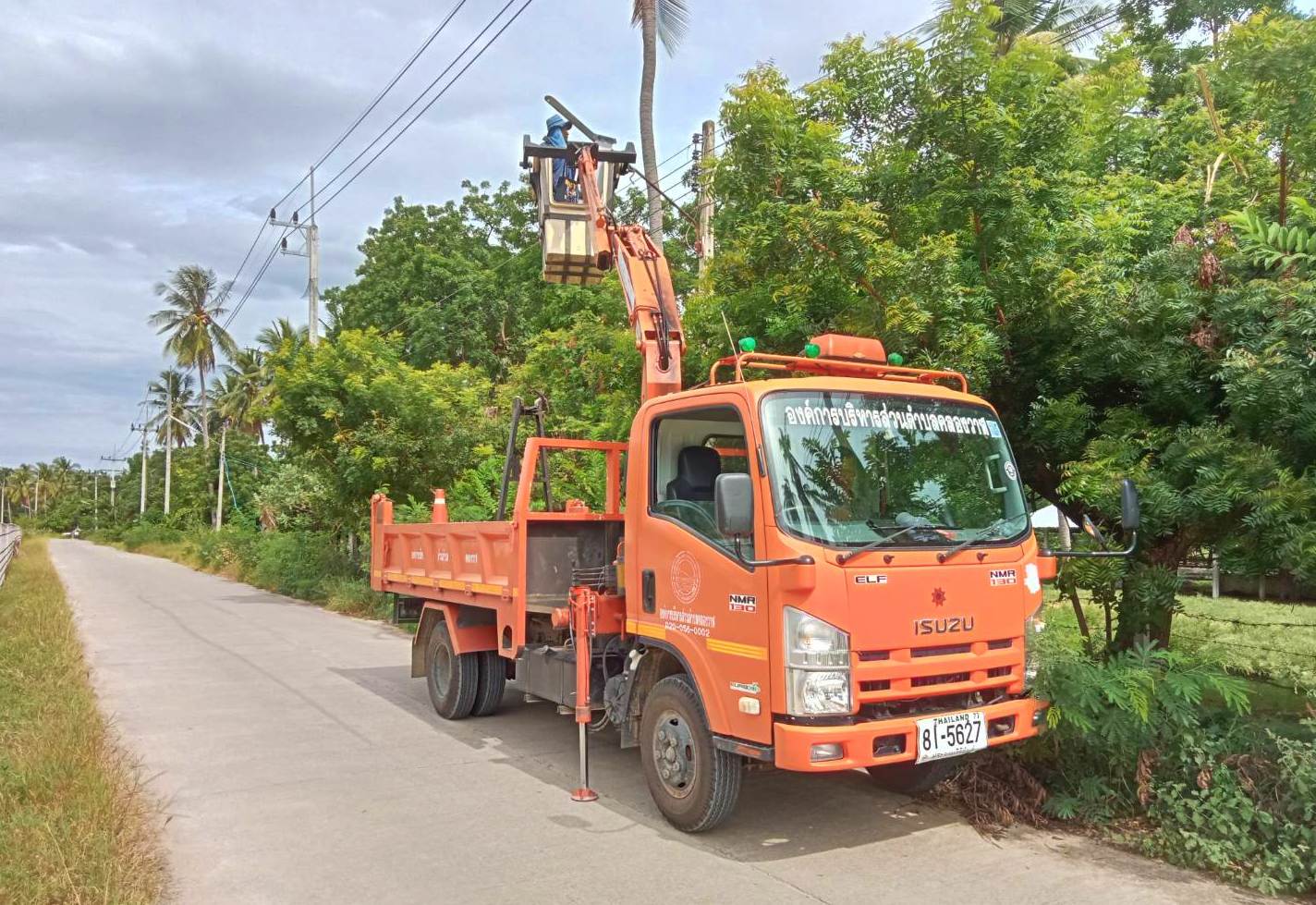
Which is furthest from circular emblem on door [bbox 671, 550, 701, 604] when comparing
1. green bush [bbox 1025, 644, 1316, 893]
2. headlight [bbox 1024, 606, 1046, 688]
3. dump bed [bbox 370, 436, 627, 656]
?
green bush [bbox 1025, 644, 1316, 893]

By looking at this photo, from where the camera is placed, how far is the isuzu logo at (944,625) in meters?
4.68

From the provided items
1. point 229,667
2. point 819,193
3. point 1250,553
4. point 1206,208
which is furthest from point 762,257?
point 229,667

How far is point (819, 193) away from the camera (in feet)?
25.8

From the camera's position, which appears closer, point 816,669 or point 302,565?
point 816,669

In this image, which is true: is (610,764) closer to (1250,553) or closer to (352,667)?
(1250,553)

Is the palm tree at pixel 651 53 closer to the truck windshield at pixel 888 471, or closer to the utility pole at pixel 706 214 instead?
the utility pole at pixel 706 214

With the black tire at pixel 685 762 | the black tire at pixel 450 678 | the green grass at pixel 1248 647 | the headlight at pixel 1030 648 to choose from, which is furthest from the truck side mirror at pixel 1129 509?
the black tire at pixel 450 678

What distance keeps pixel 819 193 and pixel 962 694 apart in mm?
4509

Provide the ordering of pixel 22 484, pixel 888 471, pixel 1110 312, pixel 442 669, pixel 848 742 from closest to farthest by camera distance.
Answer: pixel 848 742 < pixel 888 471 < pixel 1110 312 < pixel 442 669 < pixel 22 484

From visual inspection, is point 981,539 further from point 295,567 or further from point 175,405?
point 175,405

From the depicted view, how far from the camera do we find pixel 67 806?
17.3 feet

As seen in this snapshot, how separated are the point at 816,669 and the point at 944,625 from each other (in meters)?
0.78

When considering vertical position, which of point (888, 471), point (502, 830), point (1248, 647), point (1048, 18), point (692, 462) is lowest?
point (502, 830)

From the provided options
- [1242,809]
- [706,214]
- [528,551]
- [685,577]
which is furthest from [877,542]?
[706,214]
